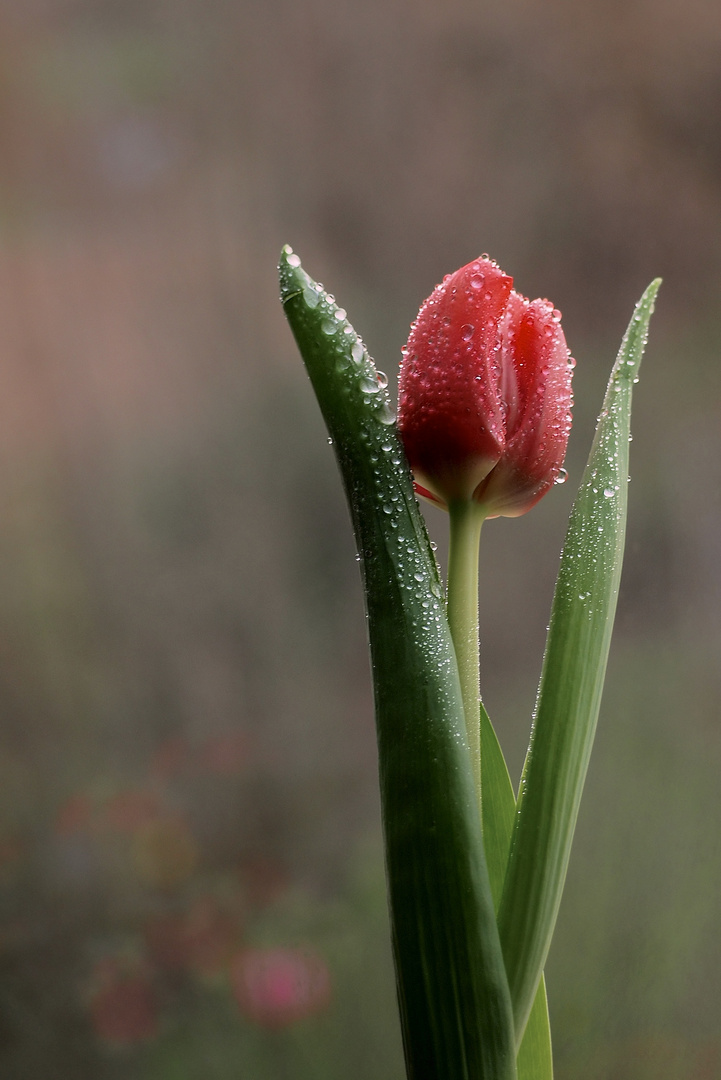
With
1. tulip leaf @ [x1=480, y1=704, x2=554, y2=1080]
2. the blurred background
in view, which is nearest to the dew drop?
tulip leaf @ [x1=480, y1=704, x2=554, y2=1080]

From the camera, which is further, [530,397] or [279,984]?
[279,984]

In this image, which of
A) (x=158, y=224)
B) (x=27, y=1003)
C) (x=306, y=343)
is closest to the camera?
(x=306, y=343)

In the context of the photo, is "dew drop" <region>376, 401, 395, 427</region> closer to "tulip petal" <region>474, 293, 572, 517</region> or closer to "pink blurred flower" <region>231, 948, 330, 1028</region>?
"tulip petal" <region>474, 293, 572, 517</region>

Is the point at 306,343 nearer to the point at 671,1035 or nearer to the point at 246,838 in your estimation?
the point at 246,838

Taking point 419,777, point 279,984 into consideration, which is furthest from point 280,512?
point 419,777

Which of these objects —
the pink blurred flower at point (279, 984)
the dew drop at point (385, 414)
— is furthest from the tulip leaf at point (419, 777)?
the pink blurred flower at point (279, 984)

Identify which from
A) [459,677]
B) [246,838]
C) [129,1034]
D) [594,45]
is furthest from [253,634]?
[594,45]

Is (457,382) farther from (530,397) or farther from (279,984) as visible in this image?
(279,984)
